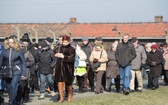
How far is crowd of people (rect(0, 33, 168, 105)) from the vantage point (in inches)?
428

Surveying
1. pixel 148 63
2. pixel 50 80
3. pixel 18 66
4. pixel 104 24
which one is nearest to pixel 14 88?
pixel 18 66

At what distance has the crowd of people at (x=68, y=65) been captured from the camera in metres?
10.9

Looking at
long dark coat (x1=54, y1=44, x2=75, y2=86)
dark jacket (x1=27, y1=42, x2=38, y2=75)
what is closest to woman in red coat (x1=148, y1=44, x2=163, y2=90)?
dark jacket (x1=27, y1=42, x2=38, y2=75)

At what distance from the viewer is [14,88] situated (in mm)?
10711

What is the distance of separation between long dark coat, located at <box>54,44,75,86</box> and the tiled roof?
35059mm

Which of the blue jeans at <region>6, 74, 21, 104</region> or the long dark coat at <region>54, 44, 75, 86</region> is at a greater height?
the long dark coat at <region>54, 44, 75, 86</region>

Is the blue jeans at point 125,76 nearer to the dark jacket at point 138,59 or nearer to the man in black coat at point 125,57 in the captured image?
the man in black coat at point 125,57

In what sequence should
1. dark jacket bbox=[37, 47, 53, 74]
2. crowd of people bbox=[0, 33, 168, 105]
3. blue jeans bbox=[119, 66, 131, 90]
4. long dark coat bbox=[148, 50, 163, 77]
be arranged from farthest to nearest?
long dark coat bbox=[148, 50, 163, 77] → blue jeans bbox=[119, 66, 131, 90] → dark jacket bbox=[37, 47, 53, 74] → crowd of people bbox=[0, 33, 168, 105]

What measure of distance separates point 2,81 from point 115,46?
4.93 meters

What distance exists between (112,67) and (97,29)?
3663 cm

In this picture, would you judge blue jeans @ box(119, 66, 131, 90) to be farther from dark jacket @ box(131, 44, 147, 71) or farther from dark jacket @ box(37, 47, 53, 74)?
dark jacket @ box(37, 47, 53, 74)

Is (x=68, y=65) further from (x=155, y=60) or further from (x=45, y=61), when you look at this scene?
(x=155, y=60)

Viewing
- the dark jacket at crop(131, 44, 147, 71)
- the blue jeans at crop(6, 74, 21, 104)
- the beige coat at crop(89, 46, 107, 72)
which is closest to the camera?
the blue jeans at crop(6, 74, 21, 104)

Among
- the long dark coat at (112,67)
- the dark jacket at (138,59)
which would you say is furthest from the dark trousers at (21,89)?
the dark jacket at (138,59)
